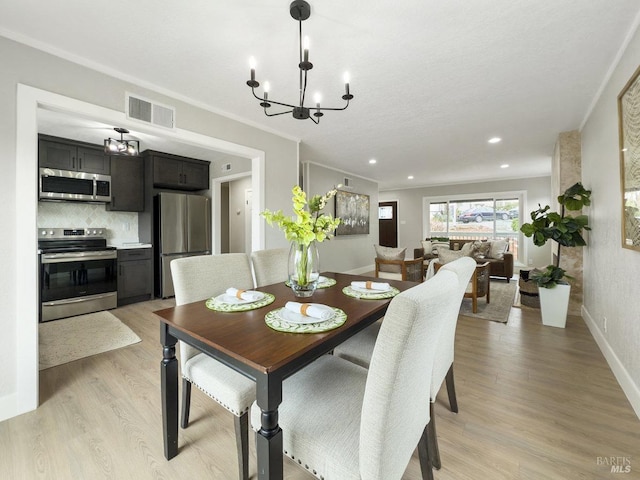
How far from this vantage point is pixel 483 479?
50.4 inches

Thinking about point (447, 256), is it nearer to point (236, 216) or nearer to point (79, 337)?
point (236, 216)

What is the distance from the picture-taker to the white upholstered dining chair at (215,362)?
1.23 metres

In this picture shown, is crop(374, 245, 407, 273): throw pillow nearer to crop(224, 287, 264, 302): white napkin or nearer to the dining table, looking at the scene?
the dining table

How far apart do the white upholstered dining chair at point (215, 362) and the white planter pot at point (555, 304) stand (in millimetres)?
3355

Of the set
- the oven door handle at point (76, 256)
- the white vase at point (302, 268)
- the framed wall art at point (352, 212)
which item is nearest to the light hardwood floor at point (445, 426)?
the white vase at point (302, 268)

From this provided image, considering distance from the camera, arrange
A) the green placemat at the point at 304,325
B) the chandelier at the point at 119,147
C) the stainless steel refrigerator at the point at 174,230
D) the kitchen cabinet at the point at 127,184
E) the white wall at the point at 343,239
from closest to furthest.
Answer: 1. the green placemat at the point at 304,325
2. the chandelier at the point at 119,147
3. the kitchen cabinet at the point at 127,184
4. the stainless steel refrigerator at the point at 174,230
5. the white wall at the point at 343,239

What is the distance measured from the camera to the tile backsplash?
392cm

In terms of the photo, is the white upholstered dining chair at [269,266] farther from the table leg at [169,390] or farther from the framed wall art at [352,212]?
the framed wall art at [352,212]

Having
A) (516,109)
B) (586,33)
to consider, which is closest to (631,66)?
(586,33)

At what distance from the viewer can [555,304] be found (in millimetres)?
3139

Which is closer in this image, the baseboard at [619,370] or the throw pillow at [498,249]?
the baseboard at [619,370]

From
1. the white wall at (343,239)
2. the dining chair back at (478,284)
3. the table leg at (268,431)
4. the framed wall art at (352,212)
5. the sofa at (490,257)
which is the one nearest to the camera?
the table leg at (268,431)

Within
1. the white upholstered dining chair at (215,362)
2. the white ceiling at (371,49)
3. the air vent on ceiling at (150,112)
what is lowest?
the white upholstered dining chair at (215,362)

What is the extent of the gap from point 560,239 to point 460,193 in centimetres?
493
